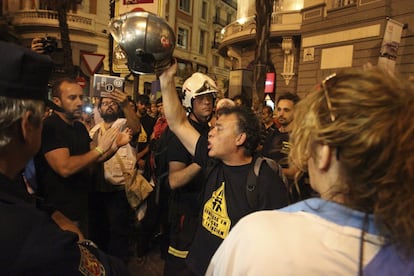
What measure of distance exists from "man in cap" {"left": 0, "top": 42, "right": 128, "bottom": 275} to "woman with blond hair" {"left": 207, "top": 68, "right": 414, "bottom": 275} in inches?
18.4

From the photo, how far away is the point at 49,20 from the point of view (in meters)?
27.5

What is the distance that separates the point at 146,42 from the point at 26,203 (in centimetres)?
166

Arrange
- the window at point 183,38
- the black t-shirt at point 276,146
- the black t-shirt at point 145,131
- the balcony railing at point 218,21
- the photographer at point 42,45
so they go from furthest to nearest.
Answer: the balcony railing at point 218,21 < the window at point 183,38 < the black t-shirt at point 145,131 < the black t-shirt at point 276,146 < the photographer at point 42,45

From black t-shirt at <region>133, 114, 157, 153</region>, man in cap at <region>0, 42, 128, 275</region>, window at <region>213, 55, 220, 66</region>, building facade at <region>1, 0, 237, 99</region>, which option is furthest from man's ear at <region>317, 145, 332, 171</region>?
window at <region>213, 55, 220, 66</region>

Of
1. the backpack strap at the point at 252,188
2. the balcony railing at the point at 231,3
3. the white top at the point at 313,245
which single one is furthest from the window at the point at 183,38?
the white top at the point at 313,245

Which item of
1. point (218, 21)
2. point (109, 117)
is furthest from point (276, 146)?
point (218, 21)

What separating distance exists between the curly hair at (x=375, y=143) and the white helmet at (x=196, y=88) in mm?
2423

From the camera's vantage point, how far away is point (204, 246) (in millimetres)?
2406

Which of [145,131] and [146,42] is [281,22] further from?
[146,42]

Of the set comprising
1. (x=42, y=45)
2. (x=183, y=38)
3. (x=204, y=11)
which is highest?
(x=204, y=11)

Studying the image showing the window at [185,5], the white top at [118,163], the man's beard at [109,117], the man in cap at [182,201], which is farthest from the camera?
the window at [185,5]

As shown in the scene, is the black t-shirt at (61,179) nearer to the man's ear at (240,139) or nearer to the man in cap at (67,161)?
the man in cap at (67,161)

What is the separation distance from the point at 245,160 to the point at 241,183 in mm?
192

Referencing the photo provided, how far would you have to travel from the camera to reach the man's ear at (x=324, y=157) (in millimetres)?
1044
